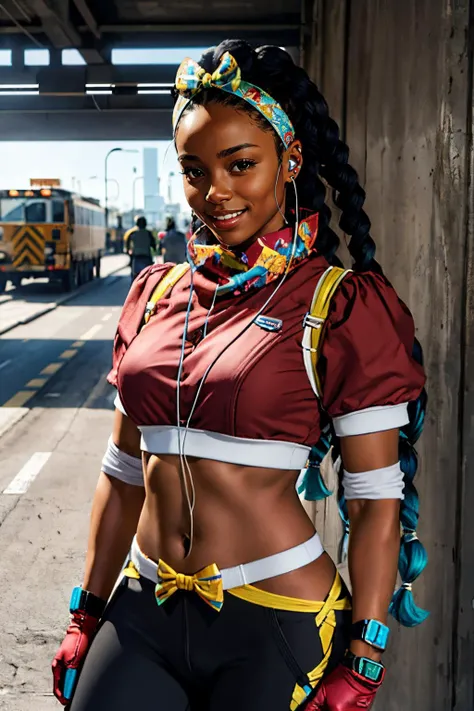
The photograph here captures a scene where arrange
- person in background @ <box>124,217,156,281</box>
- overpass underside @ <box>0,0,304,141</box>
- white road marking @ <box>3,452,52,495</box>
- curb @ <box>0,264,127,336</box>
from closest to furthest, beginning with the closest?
white road marking @ <box>3,452,52,495</box>
overpass underside @ <box>0,0,304,141</box>
person in background @ <box>124,217,156,281</box>
curb @ <box>0,264,127,336</box>

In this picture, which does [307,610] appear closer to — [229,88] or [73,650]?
[73,650]

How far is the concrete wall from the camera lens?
2785 mm

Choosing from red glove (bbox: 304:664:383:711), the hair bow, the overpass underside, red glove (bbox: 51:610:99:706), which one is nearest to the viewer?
red glove (bbox: 304:664:383:711)

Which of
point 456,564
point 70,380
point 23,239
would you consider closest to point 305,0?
point 456,564

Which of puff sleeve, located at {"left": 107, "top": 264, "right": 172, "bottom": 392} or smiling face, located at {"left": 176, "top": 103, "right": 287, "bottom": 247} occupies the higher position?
smiling face, located at {"left": 176, "top": 103, "right": 287, "bottom": 247}

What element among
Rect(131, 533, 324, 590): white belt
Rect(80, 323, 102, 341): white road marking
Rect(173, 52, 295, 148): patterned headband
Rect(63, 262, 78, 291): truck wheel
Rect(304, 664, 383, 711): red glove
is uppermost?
Rect(173, 52, 295, 148): patterned headband

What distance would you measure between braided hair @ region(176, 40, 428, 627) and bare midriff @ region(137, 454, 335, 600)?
215 millimetres

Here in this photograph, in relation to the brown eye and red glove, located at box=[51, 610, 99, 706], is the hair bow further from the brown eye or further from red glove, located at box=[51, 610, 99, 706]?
red glove, located at box=[51, 610, 99, 706]

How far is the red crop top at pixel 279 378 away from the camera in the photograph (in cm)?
190

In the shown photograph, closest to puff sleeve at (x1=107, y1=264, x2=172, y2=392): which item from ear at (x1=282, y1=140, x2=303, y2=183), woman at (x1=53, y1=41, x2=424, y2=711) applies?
woman at (x1=53, y1=41, x2=424, y2=711)

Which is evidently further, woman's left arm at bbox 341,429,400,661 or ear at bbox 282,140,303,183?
ear at bbox 282,140,303,183

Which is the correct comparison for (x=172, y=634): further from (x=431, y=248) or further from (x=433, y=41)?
(x=433, y=41)

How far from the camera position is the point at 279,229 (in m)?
2.12

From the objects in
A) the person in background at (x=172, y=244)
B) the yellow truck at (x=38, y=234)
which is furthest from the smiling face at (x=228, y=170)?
the yellow truck at (x=38, y=234)
